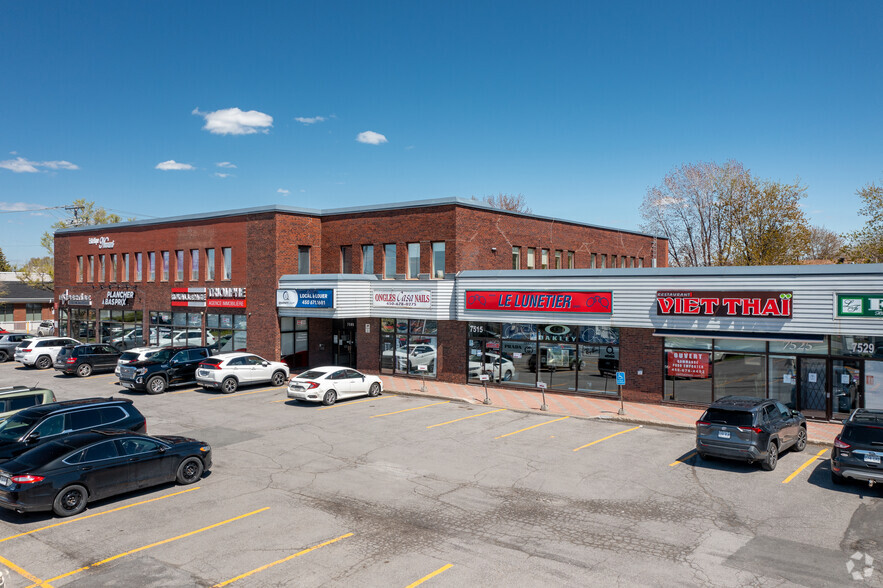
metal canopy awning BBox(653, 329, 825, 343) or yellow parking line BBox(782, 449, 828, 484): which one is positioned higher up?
metal canopy awning BBox(653, 329, 825, 343)

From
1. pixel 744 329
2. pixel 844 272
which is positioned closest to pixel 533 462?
pixel 744 329

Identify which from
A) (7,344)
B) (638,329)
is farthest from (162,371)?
(638,329)

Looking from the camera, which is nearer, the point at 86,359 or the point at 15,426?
the point at 15,426

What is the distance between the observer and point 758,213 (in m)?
40.4

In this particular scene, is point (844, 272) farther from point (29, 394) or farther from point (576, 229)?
point (29, 394)

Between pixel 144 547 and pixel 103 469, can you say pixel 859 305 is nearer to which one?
pixel 144 547

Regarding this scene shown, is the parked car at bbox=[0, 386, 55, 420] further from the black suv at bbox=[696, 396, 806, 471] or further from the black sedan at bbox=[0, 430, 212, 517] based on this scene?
the black suv at bbox=[696, 396, 806, 471]

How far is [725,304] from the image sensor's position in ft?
71.4

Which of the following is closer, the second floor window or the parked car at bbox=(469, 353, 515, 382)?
the parked car at bbox=(469, 353, 515, 382)

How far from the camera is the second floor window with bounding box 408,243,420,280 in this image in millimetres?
31188

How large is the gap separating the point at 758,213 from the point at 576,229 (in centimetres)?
1203

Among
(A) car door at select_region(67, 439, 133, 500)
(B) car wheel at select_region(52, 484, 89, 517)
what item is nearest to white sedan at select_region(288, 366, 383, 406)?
(A) car door at select_region(67, 439, 133, 500)

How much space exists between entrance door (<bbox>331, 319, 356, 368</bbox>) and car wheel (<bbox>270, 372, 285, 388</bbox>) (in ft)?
17.7

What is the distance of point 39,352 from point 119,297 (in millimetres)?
8247
